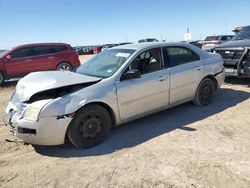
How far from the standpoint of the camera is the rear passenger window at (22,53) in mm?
12297

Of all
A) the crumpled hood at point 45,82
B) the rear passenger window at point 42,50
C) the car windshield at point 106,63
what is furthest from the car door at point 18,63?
the crumpled hood at point 45,82

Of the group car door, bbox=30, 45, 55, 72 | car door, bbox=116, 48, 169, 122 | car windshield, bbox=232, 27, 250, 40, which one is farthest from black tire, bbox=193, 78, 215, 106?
car door, bbox=30, 45, 55, 72

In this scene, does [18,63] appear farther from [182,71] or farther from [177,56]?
[182,71]

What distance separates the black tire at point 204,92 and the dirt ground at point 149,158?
67cm

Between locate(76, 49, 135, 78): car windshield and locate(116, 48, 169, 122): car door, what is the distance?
→ 239mm

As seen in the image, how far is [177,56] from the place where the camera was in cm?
601

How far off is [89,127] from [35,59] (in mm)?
8724

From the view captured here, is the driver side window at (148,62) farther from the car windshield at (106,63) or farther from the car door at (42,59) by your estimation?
the car door at (42,59)

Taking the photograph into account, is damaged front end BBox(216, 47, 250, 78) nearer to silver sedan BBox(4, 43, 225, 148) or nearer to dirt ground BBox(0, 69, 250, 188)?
silver sedan BBox(4, 43, 225, 148)

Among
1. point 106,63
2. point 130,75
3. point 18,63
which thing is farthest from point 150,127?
point 18,63

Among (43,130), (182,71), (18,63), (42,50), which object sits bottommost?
(43,130)

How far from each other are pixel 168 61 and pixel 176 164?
2.45 meters

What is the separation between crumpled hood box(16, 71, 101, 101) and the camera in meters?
4.46

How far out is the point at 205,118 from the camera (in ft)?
19.1
